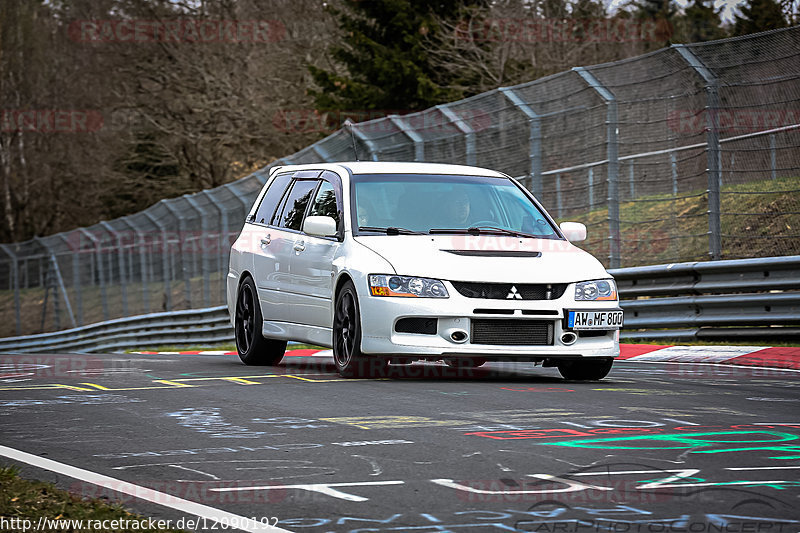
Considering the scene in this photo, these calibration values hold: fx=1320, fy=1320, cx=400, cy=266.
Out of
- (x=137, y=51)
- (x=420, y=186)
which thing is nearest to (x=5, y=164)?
(x=137, y=51)

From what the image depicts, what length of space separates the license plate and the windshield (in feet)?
3.54

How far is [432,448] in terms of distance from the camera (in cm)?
624

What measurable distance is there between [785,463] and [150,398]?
4377 millimetres

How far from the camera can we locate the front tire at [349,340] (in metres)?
9.70

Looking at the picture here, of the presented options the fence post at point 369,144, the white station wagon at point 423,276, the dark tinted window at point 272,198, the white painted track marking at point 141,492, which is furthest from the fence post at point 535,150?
the white painted track marking at point 141,492

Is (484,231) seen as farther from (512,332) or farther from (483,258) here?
(512,332)

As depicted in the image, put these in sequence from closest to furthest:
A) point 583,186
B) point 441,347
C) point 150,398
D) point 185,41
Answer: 1. point 150,398
2. point 441,347
3. point 583,186
4. point 185,41

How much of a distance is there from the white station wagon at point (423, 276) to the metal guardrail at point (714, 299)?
281cm

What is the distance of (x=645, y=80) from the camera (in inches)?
563

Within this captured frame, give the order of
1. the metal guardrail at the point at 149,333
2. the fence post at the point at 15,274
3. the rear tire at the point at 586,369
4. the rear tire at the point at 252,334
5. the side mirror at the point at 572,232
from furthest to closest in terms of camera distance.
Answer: the fence post at the point at 15,274 < the metal guardrail at the point at 149,333 < the rear tire at the point at 252,334 < the side mirror at the point at 572,232 < the rear tire at the point at 586,369

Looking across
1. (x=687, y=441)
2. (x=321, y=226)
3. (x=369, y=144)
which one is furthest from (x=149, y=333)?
(x=687, y=441)

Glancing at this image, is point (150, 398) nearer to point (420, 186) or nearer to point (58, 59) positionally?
point (420, 186)

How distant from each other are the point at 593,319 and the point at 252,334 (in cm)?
349

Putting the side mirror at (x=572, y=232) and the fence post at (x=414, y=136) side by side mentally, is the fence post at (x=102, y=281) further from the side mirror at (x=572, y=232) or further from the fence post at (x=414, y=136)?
the side mirror at (x=572, y=232)
